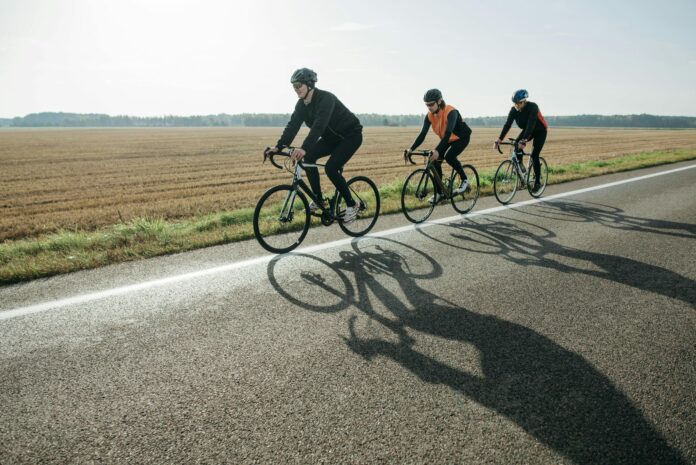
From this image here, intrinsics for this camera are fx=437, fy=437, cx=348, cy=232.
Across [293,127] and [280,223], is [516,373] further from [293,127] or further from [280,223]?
[293,127]

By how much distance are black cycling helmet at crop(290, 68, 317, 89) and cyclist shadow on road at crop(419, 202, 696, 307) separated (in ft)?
8.57

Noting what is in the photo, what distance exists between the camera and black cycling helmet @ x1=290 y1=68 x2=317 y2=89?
17.4 ft

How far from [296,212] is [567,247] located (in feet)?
12.6

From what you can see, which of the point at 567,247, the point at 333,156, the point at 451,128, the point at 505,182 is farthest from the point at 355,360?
the point at 505,182

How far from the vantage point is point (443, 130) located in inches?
282

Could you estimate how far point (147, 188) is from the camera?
51.4 ft

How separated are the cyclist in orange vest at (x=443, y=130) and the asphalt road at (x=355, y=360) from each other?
256 centimetres

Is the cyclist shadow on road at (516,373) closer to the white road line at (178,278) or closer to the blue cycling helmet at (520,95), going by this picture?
the white road line at (178,278)

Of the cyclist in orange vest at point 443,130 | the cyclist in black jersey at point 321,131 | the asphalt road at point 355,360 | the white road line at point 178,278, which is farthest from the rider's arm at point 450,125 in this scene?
the asphalt road at point 355,360

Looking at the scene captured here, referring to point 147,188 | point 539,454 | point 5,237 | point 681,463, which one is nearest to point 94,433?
point 539,454

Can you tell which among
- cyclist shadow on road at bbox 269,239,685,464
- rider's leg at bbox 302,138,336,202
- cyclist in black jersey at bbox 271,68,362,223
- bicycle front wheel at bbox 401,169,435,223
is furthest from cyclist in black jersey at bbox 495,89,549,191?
cyclist shadow on road at bbox 269,239,685,464

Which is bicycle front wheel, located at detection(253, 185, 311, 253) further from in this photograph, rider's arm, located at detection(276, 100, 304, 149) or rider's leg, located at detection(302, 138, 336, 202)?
rider's arm, located at detection(276, 100, 304, 149)

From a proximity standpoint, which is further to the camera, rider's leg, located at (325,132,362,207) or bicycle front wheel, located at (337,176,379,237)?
bicycle front wheel, located at (337,176,379,237)

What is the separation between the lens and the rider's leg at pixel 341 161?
5852 millimetres
